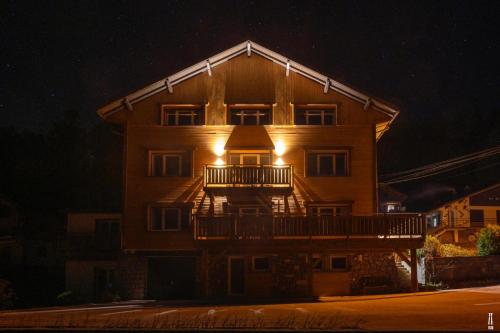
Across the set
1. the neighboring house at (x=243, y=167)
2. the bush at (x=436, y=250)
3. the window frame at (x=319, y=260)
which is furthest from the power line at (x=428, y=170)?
the window frame at (x=319, y=260)

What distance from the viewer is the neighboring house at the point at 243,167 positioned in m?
→ 34.3

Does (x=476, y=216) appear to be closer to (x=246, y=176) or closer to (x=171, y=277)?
(x=246, y=176)

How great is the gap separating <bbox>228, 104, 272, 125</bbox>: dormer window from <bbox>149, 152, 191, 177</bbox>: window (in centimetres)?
350

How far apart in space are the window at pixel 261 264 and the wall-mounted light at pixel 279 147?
6.20 metres

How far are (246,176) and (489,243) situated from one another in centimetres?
1587

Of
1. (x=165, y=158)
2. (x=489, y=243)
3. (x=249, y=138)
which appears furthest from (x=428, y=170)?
(x=165, y=158)

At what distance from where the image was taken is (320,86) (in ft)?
119

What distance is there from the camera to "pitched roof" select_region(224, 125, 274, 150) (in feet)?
112

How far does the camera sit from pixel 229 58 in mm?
36469

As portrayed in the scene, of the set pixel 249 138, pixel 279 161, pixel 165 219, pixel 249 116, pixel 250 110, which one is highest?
pixel 250 110

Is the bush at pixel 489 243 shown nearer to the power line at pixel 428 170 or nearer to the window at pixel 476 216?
the window at pixel 476 216

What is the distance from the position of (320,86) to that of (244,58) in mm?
4910

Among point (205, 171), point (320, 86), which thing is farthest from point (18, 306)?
point (320, 86)

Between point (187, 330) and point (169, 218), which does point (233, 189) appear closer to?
point (169, 218)
